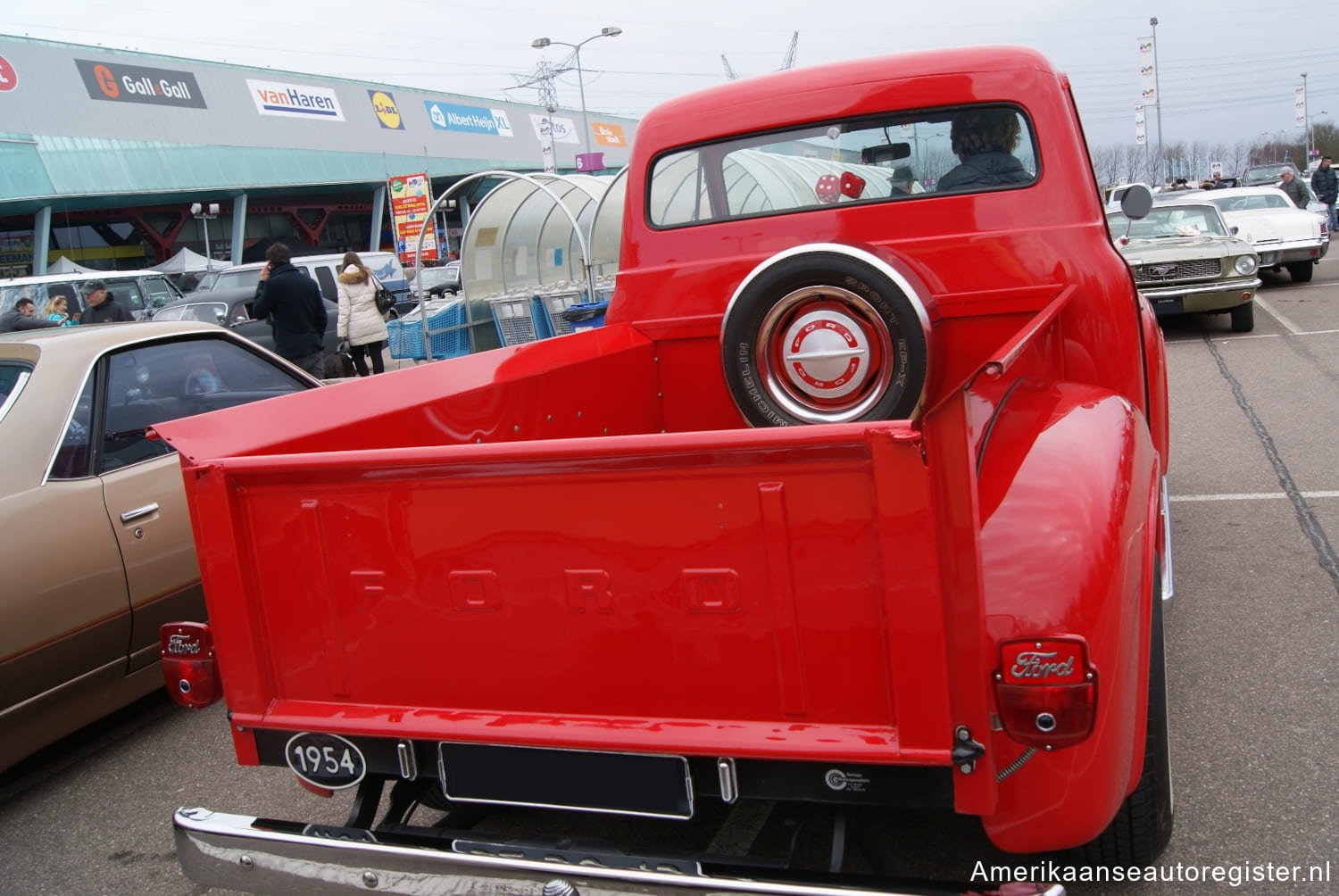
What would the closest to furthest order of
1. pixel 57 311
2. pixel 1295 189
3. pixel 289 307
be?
pixel 289 307 → pixel 57 311 → pixel 1295 189

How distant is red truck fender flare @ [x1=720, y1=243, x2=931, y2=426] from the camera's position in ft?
9.93

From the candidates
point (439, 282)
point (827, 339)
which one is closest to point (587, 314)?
point (827, 339)

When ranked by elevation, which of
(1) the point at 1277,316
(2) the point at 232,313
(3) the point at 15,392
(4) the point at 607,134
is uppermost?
(4) the point at 607,134

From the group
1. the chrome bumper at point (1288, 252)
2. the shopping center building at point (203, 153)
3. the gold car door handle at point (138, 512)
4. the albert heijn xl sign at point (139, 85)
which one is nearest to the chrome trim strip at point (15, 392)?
the gold car door handle at point (138, 512)

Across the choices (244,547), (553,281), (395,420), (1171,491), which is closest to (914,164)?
(395,420)

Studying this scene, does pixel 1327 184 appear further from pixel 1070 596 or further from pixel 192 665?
pixel 192 665

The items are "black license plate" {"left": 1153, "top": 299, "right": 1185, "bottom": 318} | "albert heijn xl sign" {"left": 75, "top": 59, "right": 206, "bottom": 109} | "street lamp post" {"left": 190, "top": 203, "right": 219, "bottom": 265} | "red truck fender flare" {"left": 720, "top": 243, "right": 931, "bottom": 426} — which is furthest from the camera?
"street lamp post" {"left": 190, "top": 203, "right": 219, "bottom": 265}

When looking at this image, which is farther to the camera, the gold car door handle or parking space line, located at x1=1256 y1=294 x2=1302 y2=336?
parking space line, located at x1=1256 y1=294 x2=1302 y2=336

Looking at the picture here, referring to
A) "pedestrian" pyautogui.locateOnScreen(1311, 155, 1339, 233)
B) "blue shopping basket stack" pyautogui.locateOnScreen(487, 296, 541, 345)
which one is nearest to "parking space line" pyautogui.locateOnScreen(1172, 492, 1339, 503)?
"blue shopping basket stack" pyautogui.locateOnScreen(487, 296, 541, 345)

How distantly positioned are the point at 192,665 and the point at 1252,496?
5.27 m

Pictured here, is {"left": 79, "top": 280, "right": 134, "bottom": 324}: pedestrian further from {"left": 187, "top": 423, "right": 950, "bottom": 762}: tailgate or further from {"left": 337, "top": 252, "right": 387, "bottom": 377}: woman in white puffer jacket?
{"left": 187, "top": 423, "right": 950, "bottom": 762}: tailgate

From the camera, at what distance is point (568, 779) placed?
2012mm

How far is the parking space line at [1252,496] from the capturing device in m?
5.34

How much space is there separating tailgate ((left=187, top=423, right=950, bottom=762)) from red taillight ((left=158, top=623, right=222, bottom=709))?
0.21 metres
